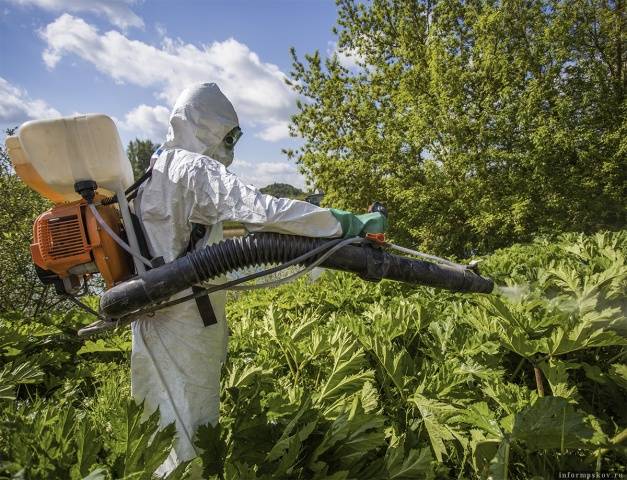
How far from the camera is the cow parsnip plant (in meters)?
1.63

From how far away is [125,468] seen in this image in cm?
145

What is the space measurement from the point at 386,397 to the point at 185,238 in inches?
70.6

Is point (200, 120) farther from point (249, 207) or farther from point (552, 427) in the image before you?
point (552, 427)

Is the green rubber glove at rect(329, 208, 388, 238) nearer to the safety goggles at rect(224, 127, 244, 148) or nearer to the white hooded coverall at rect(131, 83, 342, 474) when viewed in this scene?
the white hooded coverall at rect(131, 83, 342, 474)

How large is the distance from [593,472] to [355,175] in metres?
10.8

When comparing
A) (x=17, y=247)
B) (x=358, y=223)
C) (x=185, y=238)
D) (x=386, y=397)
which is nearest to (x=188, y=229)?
(x=185, y=238)

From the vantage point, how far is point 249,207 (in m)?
1.66

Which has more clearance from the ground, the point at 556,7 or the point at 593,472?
the point at 556,7

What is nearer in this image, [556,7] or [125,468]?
[125,468]

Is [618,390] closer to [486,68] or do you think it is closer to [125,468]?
[125,468]

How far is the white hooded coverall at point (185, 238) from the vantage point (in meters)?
1.77

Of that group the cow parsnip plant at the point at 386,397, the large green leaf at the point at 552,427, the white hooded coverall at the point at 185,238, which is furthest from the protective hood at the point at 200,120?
the large green leaf at the point at 552,427

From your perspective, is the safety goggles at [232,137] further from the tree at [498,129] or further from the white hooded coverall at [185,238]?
the tree at [498,129]

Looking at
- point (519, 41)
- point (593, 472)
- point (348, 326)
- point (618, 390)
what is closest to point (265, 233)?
point (348, 326)
